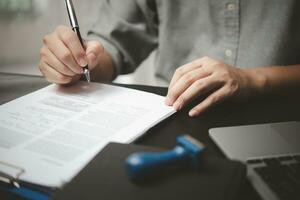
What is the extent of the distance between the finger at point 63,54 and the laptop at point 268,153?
0.97ft

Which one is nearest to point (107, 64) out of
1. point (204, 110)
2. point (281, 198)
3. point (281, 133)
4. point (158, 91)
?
point (158, 91)

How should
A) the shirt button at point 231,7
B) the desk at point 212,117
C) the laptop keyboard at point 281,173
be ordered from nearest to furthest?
1. the laptop keyboard at point 281,173
2. the desk at point 212,117
3. the shirt button at point 231,7

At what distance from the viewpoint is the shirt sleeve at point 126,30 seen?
0.89 meters

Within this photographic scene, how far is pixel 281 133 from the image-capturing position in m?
0.48

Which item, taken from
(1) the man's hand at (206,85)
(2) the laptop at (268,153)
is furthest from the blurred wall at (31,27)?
(2) the laptop at (268,153)

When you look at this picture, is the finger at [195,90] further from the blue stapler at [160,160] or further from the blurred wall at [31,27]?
the blurred wall at [31,27]

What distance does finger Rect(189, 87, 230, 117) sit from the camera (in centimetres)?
55

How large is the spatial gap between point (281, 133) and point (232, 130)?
70 millimetres

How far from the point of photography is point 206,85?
0.57 m

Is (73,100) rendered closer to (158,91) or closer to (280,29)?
(158,91)

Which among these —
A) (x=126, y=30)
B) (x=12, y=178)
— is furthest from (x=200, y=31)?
(x=12, y=178)

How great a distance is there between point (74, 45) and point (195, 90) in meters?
0.25

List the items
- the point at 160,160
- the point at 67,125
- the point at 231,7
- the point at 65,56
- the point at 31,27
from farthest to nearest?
the point at 31,27 → the point at 231,7 → the point at 65,56 → the point at 67,125 → the point at 160,160

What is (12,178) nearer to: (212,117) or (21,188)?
(21,188)
